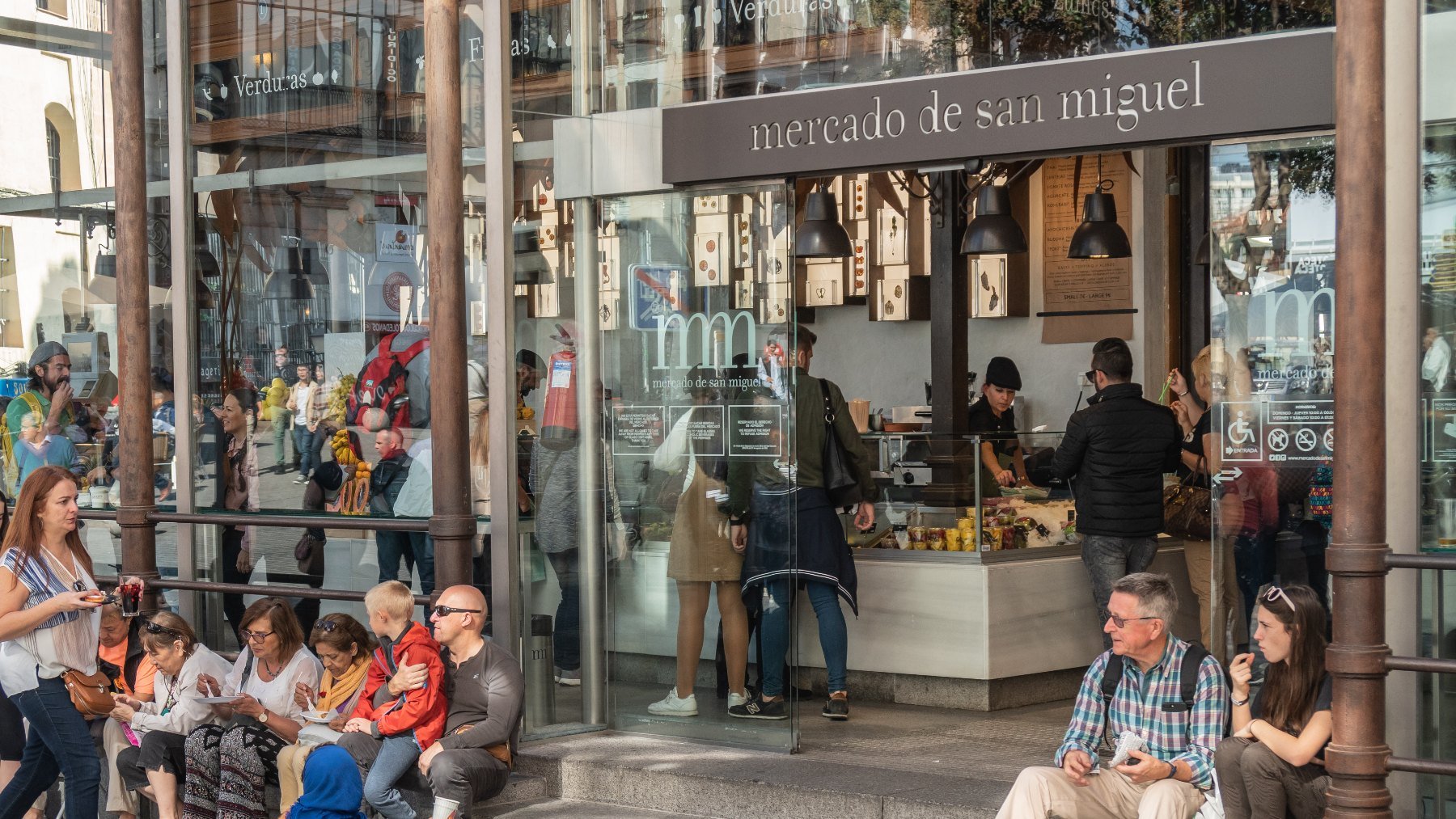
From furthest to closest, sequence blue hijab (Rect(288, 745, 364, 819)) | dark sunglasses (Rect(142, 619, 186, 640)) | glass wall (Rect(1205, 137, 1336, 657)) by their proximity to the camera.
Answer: dark sunglasses (Rect(142, 619, 186, 640)) → blue hijab (Rect(288, 745, 364, 819)) → glass wall (Rect(1205, 137, 1336, 657))

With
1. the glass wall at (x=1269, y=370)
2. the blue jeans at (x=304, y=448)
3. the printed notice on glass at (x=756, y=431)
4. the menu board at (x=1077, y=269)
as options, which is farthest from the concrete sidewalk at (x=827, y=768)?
the menu board at (x=1077, y=269)

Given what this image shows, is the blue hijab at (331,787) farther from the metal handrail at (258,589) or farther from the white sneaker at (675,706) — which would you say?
the white sneaker at (675,706)

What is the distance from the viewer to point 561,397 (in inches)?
287

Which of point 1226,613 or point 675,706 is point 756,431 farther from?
point 1226,613

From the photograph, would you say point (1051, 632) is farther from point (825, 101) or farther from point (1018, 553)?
point (825, 101)

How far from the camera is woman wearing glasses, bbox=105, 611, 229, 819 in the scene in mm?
6527

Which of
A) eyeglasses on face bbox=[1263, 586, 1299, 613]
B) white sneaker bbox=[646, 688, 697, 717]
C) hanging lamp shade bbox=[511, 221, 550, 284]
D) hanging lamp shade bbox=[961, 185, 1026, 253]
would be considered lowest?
white sneaker bbox=[646, 688, 697, 717]

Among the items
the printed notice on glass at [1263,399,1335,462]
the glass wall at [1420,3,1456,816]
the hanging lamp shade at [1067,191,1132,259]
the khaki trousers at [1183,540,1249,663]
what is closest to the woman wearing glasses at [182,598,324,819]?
the khaki trousers at [1183,540,1249,663]

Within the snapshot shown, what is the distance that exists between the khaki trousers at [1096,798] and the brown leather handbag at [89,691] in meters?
3.50

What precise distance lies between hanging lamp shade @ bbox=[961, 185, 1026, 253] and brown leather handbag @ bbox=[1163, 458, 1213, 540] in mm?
2699

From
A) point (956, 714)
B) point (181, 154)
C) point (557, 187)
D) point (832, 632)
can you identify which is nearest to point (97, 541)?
point (181, 154)

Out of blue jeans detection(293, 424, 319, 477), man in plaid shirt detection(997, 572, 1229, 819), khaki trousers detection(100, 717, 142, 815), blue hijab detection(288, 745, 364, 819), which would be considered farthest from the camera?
blue jeans detection(293, 424, 319, 477)

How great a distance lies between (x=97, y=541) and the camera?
880 cm

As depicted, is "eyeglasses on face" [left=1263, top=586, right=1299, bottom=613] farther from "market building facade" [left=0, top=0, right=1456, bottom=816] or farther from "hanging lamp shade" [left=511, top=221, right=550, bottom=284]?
"hanging lamp shade" [left=511, top=221, right=550, bottom=284]
